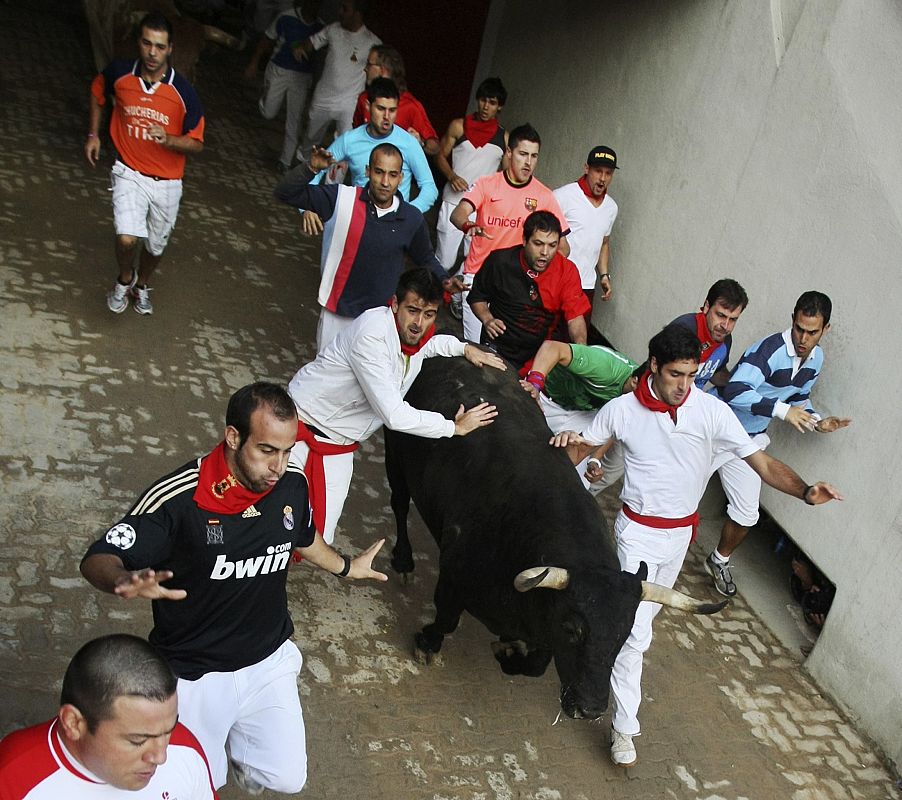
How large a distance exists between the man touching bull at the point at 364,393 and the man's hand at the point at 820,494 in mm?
1769

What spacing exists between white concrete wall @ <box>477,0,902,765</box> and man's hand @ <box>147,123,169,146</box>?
411 centimetres

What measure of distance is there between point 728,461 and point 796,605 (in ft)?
4.18

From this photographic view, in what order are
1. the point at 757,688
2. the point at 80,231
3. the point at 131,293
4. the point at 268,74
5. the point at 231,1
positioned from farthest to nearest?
the point at 231,1
the point at 268,74
the point at 80,231
the point at 131,293
the point at 757,688

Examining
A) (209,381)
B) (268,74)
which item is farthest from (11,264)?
(268,74)

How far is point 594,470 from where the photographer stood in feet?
21.1

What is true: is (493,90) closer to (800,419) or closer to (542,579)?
(800,419)

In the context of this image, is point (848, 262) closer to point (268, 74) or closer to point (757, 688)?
point (757, 688)

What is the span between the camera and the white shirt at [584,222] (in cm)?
946

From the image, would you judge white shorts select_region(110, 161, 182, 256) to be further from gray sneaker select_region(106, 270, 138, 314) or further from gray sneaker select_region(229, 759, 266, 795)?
gray sneaker select_region(229, 759, 266, 795)

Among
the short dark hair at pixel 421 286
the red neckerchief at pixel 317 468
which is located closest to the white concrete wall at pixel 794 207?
the short dark hair at pixel 421 286

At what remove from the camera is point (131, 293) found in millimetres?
9344

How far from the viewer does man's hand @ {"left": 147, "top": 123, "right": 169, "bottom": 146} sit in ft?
27.7

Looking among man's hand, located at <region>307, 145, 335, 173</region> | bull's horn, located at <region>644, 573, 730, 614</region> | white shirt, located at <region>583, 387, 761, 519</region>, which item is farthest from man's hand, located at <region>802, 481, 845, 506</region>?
man's hand, located at <region>307, 145, 335, 173</region>

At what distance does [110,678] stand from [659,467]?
12.0 feet
